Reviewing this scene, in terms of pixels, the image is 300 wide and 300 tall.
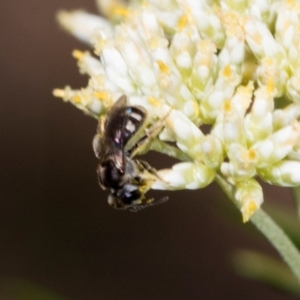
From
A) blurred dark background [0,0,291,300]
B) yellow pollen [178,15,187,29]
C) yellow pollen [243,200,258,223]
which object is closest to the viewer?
yellow pollen [243,200,258,223]

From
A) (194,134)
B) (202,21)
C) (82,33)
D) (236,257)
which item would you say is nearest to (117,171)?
(194,134)

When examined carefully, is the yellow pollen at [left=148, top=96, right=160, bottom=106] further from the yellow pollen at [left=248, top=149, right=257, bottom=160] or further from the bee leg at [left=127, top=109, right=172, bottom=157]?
the yellow pollen at [left=248, top=149, right=257, bottom=160]

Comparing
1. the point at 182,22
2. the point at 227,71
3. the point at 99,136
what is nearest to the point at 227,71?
the point at 227,71

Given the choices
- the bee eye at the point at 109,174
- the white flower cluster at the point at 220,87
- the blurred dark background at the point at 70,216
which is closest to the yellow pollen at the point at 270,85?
the white flower cluster at the point at 220,87

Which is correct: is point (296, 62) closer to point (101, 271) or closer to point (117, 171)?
point (117, 171)

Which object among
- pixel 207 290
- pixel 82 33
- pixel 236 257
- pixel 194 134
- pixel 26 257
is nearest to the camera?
pixel 194 134

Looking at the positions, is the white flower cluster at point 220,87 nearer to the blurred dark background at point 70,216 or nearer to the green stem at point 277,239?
the green stem at point 277,239

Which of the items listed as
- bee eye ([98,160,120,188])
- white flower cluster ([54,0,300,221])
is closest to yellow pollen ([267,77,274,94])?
white flower cluster ([54,0,300,221])
